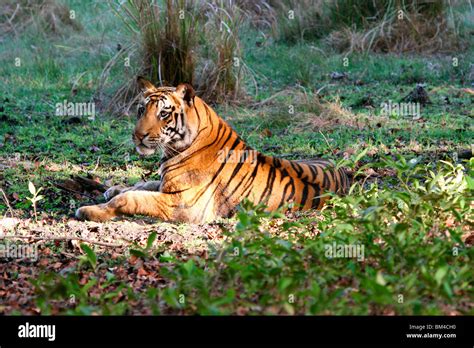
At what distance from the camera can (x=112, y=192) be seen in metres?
7.49

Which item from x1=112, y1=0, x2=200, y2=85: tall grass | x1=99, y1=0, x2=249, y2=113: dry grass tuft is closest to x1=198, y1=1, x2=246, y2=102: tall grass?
x1=99, y1=0, x2=249, y2=113: dry grass tuft

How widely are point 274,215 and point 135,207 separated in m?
1.79

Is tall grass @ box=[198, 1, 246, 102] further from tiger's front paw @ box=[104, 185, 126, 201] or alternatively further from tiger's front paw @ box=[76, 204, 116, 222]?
tiger's front paw @ box=[76, 204, 116, 222]

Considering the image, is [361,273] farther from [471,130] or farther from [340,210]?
[471,130]

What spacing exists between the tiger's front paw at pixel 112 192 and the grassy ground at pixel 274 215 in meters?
0.13

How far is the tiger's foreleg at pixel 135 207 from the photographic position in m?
6.88

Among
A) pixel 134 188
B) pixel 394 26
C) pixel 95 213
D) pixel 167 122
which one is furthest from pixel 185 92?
pixel 394 26

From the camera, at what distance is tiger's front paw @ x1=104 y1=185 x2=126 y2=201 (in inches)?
295

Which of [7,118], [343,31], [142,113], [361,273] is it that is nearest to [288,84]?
[343,31]

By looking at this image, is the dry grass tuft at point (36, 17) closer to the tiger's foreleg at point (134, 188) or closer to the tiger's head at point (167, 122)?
the tiger's foreleg at point (134, 188)

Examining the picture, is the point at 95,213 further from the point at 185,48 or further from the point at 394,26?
the point at 394,26

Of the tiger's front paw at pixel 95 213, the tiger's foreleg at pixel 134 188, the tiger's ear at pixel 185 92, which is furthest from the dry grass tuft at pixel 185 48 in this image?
the tiger's front paw at pixel 95 213

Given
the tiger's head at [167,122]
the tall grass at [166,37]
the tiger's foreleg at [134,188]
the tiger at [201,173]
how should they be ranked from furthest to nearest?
the tall grass at [166,37] < the tiger's foreleg at [134,188] < the tiger's head at [167,122] < the tiger at [201,173]
